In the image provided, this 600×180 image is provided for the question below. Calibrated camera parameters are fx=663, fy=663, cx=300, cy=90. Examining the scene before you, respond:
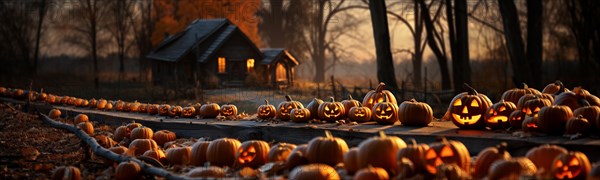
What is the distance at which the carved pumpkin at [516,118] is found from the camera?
7973mm

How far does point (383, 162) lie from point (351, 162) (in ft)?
1.07

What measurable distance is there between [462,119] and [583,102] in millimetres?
1428

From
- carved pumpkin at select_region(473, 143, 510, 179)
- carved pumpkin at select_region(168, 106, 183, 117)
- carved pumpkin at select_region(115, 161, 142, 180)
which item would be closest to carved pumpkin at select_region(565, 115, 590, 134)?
carved pumpkin at select_region(473, 143, 510, 179)

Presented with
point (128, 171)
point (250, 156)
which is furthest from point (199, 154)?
point (128, 171)

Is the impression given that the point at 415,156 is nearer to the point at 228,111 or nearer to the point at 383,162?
the point at 383,162

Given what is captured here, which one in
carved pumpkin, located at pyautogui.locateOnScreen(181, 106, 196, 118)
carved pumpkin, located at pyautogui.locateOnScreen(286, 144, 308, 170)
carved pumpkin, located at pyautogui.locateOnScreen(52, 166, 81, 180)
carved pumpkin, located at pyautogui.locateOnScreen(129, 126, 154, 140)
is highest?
carved pumpkin, located at pyautogui.locateOnScreen(181, 106, 196, 118)

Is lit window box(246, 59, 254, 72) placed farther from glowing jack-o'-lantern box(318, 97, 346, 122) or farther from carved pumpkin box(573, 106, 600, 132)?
carved pumpkin box(573, 106, 600, 132)

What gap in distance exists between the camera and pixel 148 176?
7125 millimetres

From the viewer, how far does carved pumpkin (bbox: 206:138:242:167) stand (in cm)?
743

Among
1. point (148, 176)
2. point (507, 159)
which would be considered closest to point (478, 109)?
point (507, 159)

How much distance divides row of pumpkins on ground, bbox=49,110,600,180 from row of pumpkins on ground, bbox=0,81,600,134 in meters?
1.40

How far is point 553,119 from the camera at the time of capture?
23.7ft

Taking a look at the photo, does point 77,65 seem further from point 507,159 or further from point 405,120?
point 507,159

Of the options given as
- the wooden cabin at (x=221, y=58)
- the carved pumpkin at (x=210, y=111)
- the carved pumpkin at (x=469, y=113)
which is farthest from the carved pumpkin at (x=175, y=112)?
the wooden cabin at (x=221, y=58)
